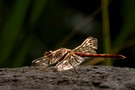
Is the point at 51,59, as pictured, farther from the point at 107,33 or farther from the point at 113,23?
the point at 113,23

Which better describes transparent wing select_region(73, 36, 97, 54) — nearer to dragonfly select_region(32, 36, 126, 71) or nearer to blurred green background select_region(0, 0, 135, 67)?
dragonfly select_region(32, 36, 126, 71)

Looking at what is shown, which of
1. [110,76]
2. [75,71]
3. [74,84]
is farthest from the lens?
[75,71]

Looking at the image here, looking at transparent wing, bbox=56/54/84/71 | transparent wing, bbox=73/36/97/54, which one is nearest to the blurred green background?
transparent wing, bbox=73/36/97/54

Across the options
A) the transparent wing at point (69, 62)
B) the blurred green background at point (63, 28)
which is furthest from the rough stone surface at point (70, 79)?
the blurred green background at point (63, 28)

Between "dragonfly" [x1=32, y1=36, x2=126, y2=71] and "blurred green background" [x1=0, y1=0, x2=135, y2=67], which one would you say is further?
"blurred green background" [x1=0, y1=0, x2=135, y2=67]

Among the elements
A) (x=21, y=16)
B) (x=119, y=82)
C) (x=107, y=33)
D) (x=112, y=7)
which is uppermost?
(x=112, y=7)

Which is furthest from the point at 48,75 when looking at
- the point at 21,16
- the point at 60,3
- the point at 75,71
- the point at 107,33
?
the point at 60,3
